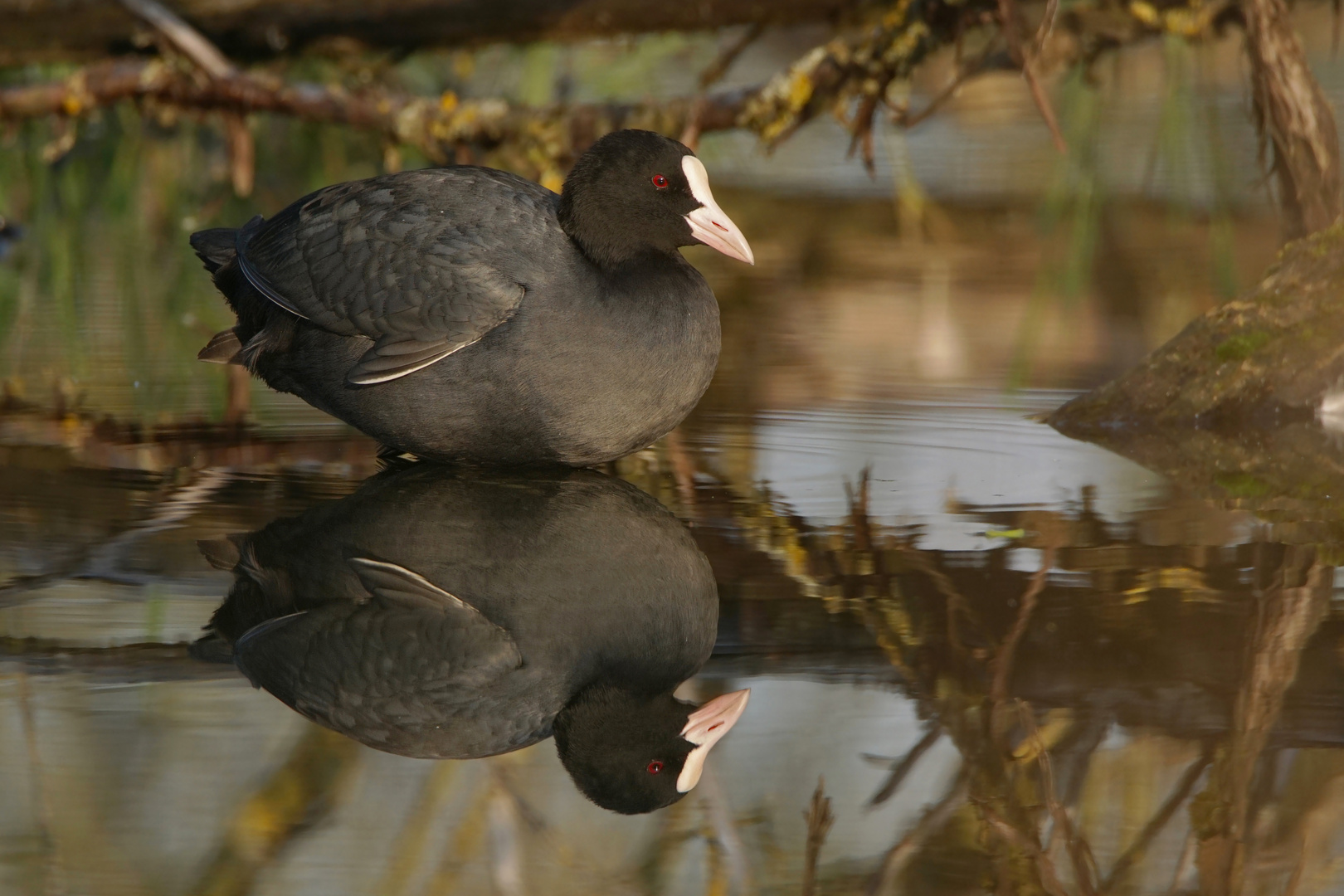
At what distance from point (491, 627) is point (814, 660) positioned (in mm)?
547

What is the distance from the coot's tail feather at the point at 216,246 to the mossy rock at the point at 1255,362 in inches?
91.7

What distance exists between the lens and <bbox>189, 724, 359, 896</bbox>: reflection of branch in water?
191cm

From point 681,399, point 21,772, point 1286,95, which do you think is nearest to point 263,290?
point 681,399

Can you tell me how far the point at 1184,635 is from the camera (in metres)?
2.76

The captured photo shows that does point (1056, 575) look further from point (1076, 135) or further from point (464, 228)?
point (1076, 135)

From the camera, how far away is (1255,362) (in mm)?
4324

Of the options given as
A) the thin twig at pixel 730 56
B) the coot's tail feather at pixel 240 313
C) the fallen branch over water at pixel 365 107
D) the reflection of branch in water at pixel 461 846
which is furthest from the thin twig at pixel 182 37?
the reflection of branch in water at pixel 461 846

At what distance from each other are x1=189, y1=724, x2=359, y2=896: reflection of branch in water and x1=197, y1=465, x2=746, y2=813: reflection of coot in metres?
0.07

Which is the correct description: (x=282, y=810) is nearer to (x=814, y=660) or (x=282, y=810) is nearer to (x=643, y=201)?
(x=814, y=660)

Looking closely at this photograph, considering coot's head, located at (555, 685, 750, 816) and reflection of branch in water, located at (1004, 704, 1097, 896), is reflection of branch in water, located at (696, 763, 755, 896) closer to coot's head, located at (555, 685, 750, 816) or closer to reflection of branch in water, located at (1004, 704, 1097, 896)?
coot's head, located at (555, 685, 750, 816)

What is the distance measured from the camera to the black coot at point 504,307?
11.6ft

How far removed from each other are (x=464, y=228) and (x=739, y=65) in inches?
380

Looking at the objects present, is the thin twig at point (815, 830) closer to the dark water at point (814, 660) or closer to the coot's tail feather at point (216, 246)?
the dark water at point (814, 660)

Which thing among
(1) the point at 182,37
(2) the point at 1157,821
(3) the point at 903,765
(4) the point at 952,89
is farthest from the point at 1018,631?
(1) the point at 182,37
